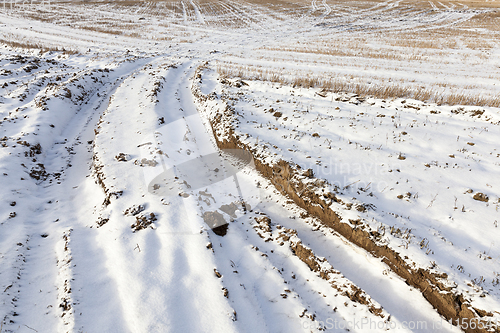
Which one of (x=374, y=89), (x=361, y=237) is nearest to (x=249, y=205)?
(x=361, y=237)

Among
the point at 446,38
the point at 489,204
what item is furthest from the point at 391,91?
the point at 446,38

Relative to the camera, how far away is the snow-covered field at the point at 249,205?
11.4ft

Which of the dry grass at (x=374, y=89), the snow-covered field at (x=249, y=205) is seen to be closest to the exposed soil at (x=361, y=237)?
the snow-covered field at (x=249, y=205)

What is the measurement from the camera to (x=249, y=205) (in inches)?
220

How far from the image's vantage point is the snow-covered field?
3463 millimetres

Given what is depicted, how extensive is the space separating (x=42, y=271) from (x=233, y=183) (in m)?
3.91

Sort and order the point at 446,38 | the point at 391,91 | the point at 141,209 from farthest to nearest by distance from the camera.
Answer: the point at 446,38 → the point at 391,91 → the point at 141,209

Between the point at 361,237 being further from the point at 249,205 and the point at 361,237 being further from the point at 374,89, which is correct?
A: the point at 374,89

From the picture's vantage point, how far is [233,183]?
6305 millimetres

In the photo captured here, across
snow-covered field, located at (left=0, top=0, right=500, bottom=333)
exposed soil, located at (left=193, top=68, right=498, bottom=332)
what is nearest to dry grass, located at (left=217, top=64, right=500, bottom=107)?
snow-covered field, located at (left=0, top=0, right=500, bottom=333)

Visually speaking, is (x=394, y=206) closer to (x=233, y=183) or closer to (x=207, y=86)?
(x=233, y=183)

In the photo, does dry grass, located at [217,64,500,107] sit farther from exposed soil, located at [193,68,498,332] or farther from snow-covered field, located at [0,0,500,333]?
exposed soil, located at [193,68,498,332]

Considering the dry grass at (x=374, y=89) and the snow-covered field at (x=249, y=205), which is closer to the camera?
the snow-covered field at (x=249, y=205)

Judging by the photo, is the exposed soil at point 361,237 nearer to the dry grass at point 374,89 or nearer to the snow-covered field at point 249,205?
the snow-covered field at point 249,205
